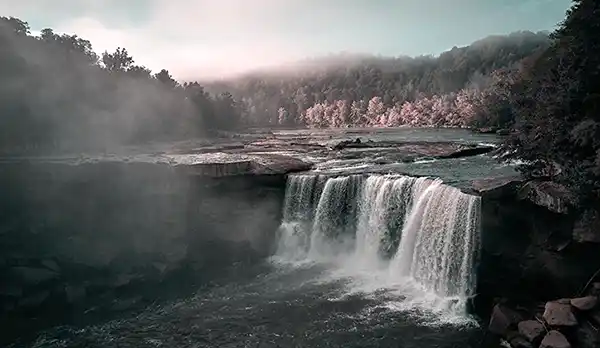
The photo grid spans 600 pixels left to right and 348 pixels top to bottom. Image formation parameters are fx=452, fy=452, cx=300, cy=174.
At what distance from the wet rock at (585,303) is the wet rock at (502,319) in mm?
Result: 1594

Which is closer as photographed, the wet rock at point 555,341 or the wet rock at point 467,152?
the wet rock at point 555,341

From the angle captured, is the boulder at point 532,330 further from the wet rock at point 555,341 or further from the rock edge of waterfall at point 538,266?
the wet rock at point 555,341

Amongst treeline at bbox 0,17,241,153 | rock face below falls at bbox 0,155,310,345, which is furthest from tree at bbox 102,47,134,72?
rock face below falls at bbox 0,155,310,345

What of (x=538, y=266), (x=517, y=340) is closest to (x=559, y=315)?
(x=517, y=340)

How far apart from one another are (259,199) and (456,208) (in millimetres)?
10463

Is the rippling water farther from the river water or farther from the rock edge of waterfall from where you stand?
the rock edge of waterfall

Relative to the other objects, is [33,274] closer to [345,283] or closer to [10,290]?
[10,290]

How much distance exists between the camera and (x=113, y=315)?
15.7 metres

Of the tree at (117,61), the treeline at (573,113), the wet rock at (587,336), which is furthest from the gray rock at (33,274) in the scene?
the tree at (117,61)

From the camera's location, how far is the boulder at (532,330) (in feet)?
35.6

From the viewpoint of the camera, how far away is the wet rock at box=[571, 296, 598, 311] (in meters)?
10.6

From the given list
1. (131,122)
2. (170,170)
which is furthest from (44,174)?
(131,122)

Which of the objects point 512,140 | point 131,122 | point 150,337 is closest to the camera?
point 150,337

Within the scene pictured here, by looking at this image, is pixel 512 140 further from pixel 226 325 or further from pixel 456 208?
pixel 226 325
